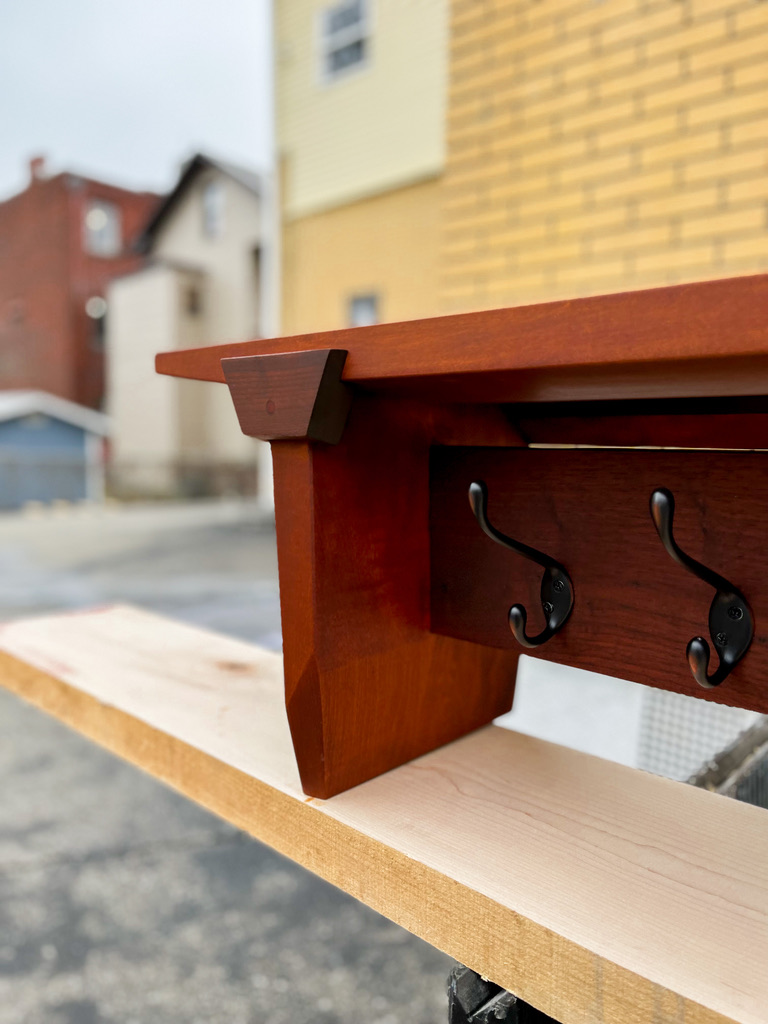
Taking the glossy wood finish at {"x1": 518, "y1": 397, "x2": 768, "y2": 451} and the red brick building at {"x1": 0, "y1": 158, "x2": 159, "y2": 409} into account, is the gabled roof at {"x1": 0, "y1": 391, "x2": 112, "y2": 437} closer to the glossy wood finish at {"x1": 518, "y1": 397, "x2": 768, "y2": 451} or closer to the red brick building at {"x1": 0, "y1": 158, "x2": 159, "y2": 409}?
the red brick building at {"x1": 0, "y1": 158, "x2": 159, "y2": 409}

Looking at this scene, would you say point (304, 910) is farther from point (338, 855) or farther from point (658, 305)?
point (658, 305)

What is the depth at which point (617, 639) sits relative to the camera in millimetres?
417

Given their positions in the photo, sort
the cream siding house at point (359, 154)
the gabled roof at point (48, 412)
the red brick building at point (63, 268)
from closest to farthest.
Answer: the cream siding house at point (359, 154)
the gabled roof at point (48, 412)
the red brick building at point (63, 268)

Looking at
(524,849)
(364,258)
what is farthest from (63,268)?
(524,849)

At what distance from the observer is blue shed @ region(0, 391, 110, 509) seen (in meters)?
11.9

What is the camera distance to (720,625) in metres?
0.37

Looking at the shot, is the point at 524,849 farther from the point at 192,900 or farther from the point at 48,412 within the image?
the point at 48,412

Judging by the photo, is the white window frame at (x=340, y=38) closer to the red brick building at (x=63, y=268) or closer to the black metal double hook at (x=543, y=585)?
the black metal double hook at (x=543, y=585)

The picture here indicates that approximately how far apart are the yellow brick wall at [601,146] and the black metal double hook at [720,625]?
134 centimetres

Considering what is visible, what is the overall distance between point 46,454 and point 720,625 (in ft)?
45.7

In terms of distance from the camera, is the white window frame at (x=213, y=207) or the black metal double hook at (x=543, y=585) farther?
the white window frame at (x=213, y=207)

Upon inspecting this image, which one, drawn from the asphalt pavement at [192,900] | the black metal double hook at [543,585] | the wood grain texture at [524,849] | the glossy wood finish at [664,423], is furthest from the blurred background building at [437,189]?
the asphalt pavement at [192,900]

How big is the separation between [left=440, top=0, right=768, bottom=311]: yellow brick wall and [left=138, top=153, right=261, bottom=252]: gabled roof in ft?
35.6

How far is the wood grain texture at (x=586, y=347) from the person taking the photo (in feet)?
0.87
